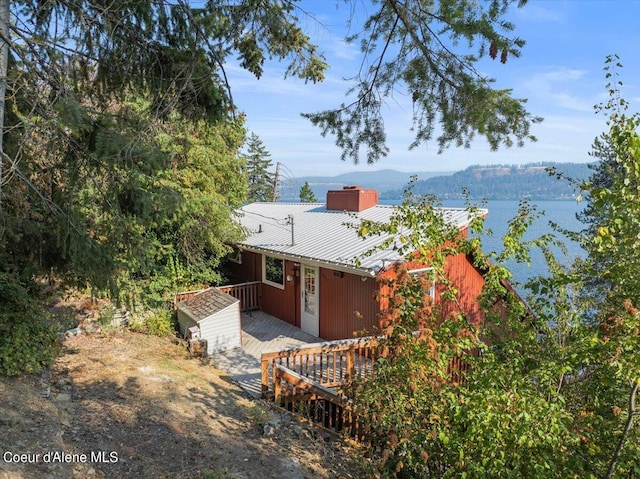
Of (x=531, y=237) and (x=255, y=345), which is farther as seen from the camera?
(x=531, y=237)

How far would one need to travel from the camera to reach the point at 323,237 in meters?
10.7

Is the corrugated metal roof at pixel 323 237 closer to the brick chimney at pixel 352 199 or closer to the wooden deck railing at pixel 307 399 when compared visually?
the brick chimney at pixel 352 199

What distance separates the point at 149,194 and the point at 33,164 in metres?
1.33

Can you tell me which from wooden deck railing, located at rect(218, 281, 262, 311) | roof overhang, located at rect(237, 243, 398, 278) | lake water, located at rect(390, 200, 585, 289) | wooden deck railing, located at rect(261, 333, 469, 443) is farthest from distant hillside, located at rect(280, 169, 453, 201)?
wooden deck railing, located at rect(218, 281, 262, 311)

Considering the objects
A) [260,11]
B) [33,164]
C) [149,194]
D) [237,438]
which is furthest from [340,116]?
[237,438]

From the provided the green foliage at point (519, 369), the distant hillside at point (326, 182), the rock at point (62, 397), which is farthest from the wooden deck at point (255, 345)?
the distant hillside at point (326, 182)

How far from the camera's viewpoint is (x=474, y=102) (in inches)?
152

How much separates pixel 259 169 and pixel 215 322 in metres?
34.5

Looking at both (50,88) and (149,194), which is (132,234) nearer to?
(149,194)

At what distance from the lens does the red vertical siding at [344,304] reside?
8602 mm

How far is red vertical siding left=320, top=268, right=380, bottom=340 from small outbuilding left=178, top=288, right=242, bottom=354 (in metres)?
2.08

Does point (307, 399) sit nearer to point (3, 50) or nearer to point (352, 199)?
point (3, 50)

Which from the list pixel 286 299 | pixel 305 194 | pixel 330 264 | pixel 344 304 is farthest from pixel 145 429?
pixel 305 194

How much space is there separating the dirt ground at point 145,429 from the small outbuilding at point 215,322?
145cm
